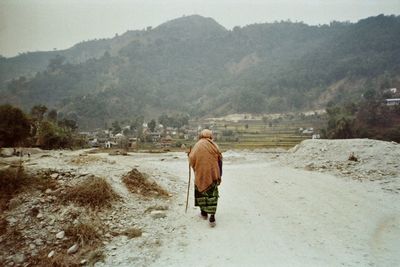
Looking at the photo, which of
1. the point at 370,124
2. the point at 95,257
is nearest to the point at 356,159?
the point at 95,257

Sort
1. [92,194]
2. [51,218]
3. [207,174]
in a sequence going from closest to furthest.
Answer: [207,174] → [51,218] → [92,194]

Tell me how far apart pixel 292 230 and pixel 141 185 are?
14.2 feet

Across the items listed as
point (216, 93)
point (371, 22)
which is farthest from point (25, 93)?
point (371, 22)

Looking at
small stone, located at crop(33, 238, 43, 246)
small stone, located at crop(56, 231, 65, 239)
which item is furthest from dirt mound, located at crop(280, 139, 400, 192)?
small stone, located at crop(33, 238, 43, 246)

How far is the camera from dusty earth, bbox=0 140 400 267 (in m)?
5.11

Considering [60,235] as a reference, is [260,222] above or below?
above

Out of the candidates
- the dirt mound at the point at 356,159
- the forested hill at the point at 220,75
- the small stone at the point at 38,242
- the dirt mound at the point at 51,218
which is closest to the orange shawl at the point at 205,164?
the dirt mound at the point at 51,218

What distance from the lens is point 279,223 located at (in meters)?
6.53

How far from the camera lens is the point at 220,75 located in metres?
170

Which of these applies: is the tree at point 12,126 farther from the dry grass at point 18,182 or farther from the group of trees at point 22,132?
the dry grass at point 18,182

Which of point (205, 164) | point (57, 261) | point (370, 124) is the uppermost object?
point (370, 124)

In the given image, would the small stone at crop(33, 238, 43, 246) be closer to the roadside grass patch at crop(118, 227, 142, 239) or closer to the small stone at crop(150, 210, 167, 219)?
the roadside grass patch at crop(118, 227, 142, 239)

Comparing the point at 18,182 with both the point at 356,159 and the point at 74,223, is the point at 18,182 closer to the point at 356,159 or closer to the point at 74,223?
the point at 74,223

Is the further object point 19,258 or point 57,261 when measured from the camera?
point 19,258
